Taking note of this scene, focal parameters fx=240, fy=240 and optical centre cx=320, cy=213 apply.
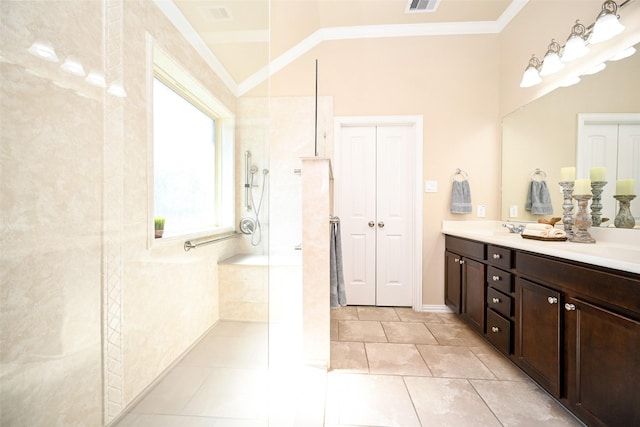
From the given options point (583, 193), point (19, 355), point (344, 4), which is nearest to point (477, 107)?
point (583, 193)

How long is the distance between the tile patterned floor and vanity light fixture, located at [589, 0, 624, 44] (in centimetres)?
217

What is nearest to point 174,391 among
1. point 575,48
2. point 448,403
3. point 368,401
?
point 368,401

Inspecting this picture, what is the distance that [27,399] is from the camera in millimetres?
524

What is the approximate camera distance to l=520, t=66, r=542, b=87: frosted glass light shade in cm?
204

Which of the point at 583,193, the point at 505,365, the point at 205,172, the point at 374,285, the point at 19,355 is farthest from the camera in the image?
the point at 374,285

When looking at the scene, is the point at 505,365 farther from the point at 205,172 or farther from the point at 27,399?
the point at 27,399

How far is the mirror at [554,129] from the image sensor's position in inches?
55.9

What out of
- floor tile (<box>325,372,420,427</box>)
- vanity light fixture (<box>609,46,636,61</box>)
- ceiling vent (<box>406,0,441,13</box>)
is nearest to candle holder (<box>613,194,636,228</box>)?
vanity light fixture (<box>609,46,636,61</box>)

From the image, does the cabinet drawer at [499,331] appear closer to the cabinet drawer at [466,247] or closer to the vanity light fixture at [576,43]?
the cabinet drawer at [466,247]

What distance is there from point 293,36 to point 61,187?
2638 millimetres

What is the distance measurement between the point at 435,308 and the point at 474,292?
0.68 meters

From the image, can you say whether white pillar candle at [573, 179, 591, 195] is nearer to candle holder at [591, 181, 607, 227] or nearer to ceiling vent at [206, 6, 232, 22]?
candle holder at [591, 181, 607, 227]

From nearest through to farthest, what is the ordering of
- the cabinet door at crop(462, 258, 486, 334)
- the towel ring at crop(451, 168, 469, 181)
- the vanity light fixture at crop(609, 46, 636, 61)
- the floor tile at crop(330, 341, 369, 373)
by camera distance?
the vanity light fixture at crop(609, 46, 636, 61) → the floor tile at crop(330, 341, 369, 373) → the cabinet door at crop(462, 258, 486, 334) → the towel ring at crop(451, 168, 469, 181)

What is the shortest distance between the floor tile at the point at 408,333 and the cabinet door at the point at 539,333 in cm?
64
